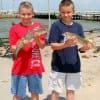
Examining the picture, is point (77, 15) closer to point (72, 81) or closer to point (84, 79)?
point (84, 79)

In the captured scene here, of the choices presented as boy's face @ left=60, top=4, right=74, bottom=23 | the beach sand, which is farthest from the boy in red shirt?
the beach sand

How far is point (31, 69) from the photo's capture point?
5.03 metres

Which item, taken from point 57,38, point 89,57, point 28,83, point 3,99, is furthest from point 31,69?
point 89,57

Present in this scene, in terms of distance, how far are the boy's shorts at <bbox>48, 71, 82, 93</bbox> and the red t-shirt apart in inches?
10.5

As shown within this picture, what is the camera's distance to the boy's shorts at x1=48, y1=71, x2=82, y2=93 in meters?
5.16

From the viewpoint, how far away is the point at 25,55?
5008mm

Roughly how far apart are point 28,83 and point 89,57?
20.6 ft

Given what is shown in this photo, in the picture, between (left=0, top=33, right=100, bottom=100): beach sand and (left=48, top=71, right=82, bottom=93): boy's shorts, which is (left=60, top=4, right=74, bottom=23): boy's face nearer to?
(left=48, top=71, right=82, bottom=93): boy's shorts

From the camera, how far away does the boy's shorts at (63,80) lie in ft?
16.9

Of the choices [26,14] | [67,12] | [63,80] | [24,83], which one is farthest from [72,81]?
[26,14]

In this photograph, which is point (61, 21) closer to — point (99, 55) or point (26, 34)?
point (26, 34)

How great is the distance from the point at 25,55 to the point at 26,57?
0.03 metres

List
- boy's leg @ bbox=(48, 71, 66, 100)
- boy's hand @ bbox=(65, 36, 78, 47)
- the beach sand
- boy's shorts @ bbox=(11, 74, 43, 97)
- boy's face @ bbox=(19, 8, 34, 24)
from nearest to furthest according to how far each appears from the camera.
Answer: boy's hand @ bbox=(65, 36, 78, 47) → boy's face @ bbox=(19, 8, 34, 24) → boy's shorts @ bbox=(11, 74, 43, 97) → boy's leg @ bbox=(48, 71, 66, 100) → the beach sand

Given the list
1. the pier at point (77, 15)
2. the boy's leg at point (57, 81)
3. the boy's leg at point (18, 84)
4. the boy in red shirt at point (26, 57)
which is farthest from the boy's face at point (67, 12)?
the pier at point (77, 15)
